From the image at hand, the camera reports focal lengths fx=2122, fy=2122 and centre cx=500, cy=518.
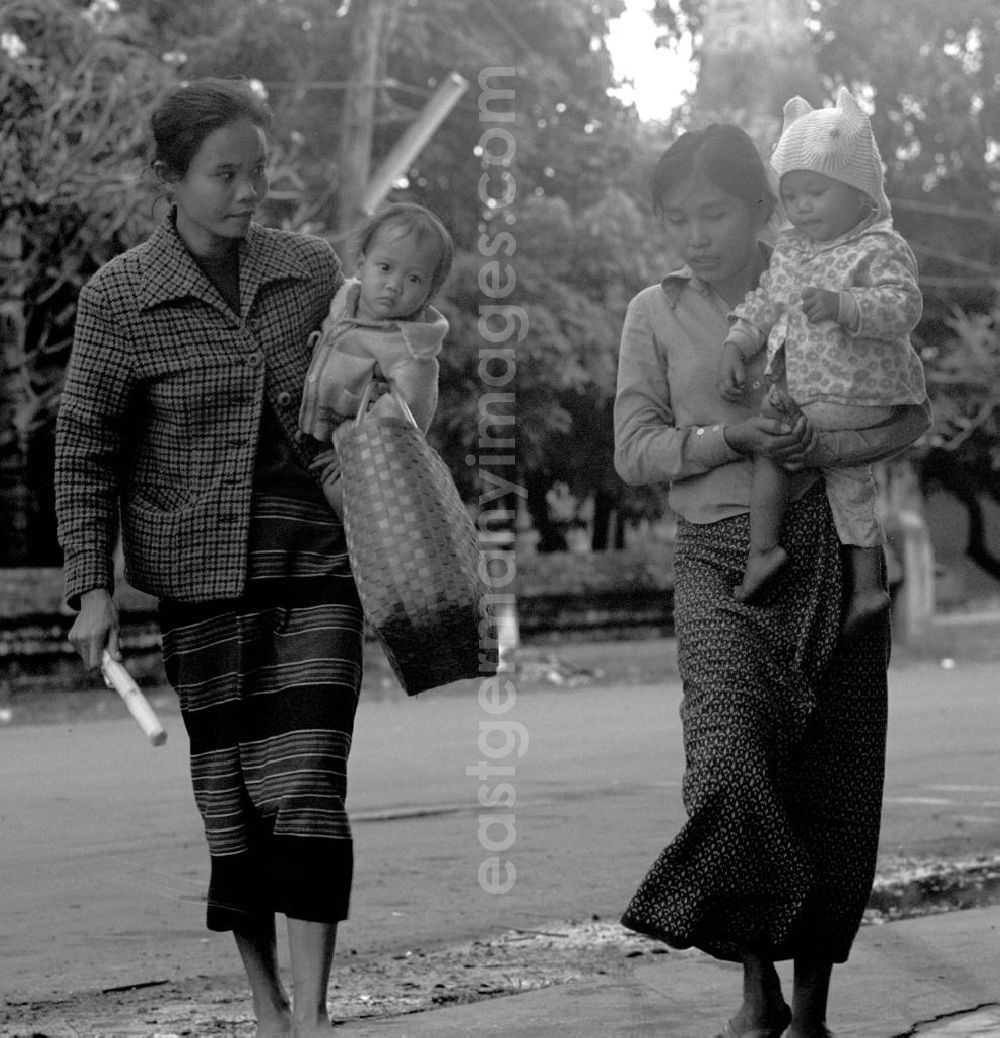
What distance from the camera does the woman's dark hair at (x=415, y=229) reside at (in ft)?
13.4

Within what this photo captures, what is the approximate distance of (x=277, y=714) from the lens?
4152 mm

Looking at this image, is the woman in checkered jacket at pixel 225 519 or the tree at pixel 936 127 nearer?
the woman in checkered jacket at pixel 225 519

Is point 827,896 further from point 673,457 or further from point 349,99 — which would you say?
point 349,99

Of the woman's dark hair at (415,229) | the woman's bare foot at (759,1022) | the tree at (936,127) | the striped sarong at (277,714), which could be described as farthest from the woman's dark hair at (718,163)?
the tree at (936,127)

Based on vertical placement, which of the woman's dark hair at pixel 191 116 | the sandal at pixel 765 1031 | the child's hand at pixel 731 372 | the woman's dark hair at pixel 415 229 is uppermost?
the woman's dark hair at pixel 191 116

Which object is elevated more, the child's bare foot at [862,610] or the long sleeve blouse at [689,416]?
the long sleeve blouse at [689,416]

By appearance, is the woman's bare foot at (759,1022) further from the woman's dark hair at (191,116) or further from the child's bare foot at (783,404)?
the woman's dark hair at (191,116)

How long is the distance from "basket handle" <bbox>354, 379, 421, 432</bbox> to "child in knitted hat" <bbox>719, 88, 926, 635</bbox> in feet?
2.09

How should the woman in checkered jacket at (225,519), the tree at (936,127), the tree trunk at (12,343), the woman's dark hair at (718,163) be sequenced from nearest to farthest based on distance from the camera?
the woman in checkered jacket at (225,519), the woman's dark hair at (718,163), the tree trunk at (12,343), the tree at (936,127)

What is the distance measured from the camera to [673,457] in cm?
424

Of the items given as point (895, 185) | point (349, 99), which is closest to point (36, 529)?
point (349, 99)

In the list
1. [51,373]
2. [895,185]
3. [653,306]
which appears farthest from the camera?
[895,185]

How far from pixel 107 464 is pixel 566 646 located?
59.5 feet

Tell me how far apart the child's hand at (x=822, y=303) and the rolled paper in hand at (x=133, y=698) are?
145 centimetres
